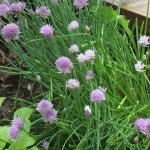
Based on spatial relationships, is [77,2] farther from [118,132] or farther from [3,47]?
[3,47]

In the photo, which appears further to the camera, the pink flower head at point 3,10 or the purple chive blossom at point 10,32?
the pink flower head at point 3,10

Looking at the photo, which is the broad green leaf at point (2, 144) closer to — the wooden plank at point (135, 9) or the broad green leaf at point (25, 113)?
the broad green leaf at point (25, 113)

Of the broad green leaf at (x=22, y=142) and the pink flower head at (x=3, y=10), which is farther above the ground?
the pink flower head at (x=3, y=10)

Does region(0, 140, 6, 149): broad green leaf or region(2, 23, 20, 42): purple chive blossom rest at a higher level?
region(2, 23, 20, 42): purple chive blossom

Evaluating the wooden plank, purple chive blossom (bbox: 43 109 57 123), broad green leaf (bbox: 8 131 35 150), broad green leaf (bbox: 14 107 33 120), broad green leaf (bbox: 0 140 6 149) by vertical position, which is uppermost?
purple chive blossom (bbox: 43 109 57 123)

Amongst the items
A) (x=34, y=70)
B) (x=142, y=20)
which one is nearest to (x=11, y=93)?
(x=34, y=70)

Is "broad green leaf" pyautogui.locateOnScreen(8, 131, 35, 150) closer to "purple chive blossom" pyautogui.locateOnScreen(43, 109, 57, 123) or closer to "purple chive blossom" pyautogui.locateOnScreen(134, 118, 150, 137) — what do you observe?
"purple chive blossom" pyautogui.locateOnScreen(43, 109, 57, 123)

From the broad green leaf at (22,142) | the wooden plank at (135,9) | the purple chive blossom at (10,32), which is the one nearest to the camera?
the purple chive blossom at (10,32)

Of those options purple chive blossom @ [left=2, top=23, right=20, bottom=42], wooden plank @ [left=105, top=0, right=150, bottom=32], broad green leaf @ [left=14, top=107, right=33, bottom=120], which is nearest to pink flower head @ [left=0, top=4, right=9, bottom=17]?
purple chive blossom @ [left=2, top=23, right=20, bottom=42]

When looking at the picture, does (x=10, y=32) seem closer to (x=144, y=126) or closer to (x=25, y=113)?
(x=25, y=113)

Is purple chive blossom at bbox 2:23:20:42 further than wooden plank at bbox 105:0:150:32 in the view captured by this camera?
No

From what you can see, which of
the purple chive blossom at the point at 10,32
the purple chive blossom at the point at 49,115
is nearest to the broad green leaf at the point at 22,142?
the purple chive blossom at the point at 49,115
